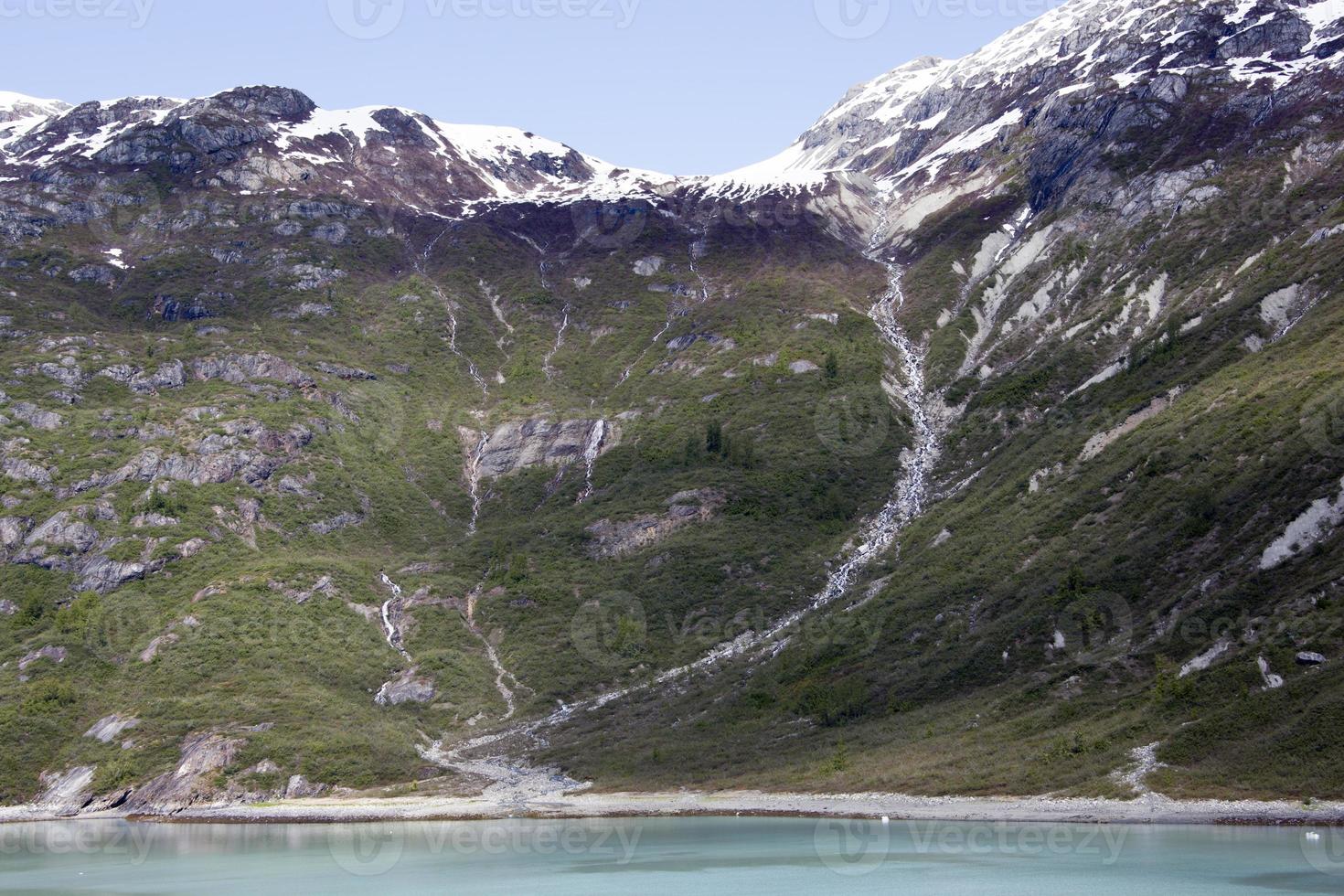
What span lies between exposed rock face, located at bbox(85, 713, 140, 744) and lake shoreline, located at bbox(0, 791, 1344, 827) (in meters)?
9.16

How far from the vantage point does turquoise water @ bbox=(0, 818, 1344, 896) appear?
54.5 meters

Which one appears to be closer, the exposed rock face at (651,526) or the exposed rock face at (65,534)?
the exposed rock face at (65,534)

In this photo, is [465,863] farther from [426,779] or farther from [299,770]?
[299,770]

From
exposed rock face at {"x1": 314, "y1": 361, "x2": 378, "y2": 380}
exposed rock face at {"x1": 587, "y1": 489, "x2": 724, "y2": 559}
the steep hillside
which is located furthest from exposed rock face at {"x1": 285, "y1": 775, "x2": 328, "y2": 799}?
exposed rock face at {"x1": 314, "y1": 361, "x2": 378, "y2": 380}

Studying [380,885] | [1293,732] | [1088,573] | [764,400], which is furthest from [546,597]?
[1293,732]

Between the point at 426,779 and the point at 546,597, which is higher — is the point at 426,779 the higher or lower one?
the lower one

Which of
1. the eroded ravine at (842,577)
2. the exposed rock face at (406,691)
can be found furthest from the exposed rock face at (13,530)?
the eroded ravine at (842,577)

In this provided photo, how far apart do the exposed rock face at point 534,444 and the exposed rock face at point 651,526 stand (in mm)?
23355

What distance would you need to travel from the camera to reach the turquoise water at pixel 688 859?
5450cm

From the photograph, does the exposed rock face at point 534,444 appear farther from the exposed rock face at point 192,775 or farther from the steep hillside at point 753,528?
the exposed rock face at point 192,775

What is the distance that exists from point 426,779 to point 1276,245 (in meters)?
121

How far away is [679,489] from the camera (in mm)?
151250

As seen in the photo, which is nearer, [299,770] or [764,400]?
[299,770]

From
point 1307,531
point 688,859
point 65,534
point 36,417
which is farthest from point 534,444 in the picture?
point 1307,531
